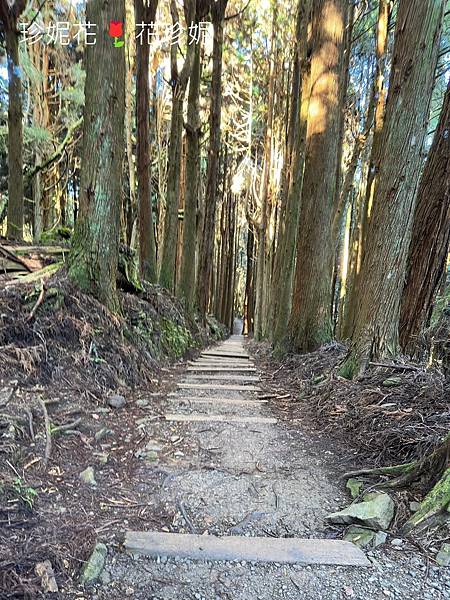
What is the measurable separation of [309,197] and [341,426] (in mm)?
3703

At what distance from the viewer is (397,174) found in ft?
12.1

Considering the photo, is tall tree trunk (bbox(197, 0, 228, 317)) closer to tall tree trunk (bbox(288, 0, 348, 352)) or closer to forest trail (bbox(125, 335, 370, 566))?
tall tree trunk (bbox(288, 0, 348, 352))

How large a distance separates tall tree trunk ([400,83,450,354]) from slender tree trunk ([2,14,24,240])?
6916 mm

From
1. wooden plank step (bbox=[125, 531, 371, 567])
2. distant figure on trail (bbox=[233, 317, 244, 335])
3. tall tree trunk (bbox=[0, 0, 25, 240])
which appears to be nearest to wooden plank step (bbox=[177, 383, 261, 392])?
wooden plank step (bbox=[125, 531, 371, 567])

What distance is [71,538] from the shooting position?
1.78 m

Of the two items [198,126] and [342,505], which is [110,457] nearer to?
[342,505]

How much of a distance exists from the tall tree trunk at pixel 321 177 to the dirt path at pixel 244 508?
2289mm

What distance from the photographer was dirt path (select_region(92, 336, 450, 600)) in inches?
62.8

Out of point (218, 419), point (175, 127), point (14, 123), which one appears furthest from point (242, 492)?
point (175, 127)

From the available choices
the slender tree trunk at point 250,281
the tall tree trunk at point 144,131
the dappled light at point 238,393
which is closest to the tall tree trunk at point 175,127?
the dappled light at point 238,393

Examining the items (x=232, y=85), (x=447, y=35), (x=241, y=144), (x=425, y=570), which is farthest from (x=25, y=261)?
(x=241, y=144)

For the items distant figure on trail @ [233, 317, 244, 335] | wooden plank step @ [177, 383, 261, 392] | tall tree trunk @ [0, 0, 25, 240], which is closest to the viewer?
wooden plank step @ [177, 383, 261, 392]

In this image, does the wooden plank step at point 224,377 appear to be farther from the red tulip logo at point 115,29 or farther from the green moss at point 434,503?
the red tulip logo at point 115,29

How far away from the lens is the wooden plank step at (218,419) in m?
3.54
